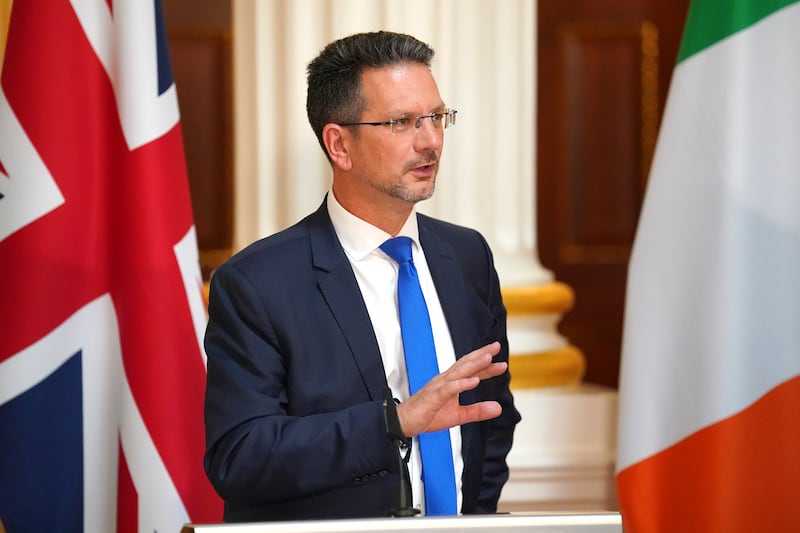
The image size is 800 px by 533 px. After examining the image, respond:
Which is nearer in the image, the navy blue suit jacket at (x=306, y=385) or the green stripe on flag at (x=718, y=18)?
the navy blue suit jacket at (x=306, y=385)

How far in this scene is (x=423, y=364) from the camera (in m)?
1.97

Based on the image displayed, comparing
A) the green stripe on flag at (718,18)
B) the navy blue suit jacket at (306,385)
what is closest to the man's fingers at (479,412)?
the navy blue suit jacket at (306,385)

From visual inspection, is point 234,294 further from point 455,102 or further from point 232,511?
point 455,102

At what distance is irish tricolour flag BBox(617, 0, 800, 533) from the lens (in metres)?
2.61

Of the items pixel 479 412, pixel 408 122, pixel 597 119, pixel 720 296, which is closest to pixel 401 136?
pixel 408 122

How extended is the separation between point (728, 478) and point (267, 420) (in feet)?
4.23

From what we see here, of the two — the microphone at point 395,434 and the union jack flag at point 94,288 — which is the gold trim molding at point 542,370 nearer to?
the union jack flag at point 94,288

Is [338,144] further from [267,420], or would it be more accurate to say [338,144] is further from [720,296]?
[720,296]

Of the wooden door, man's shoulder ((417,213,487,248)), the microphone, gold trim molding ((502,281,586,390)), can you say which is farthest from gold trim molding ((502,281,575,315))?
the wooden door

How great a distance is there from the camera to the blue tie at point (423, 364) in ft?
6.37

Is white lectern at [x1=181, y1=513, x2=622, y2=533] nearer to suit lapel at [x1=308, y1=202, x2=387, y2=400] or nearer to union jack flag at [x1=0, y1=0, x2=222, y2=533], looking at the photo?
suit lapel at [x1=308, y1=202, x2=387, y2=400]

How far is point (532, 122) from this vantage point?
3.02 metres

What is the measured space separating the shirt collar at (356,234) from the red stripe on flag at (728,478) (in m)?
1.02

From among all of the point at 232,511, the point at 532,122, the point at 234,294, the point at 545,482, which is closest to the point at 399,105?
the point at 234,294
